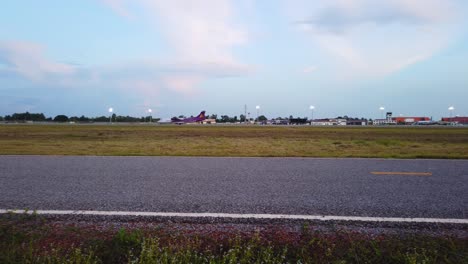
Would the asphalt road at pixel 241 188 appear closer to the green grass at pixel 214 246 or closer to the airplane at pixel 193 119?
the green grass at pixel 214 246

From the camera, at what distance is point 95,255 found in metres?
3.01

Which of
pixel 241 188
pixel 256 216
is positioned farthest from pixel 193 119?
pixel 256 216

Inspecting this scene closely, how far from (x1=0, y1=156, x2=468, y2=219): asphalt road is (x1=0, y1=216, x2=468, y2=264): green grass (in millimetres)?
838

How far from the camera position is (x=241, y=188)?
222 inches

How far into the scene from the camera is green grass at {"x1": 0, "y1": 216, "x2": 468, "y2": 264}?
9.64ft

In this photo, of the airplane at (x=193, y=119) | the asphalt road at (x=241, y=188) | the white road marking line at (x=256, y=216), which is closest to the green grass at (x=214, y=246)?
the white road marking line at (x=256, y=216)

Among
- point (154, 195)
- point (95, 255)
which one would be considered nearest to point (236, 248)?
point (95, 255)

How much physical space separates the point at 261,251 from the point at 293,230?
76 centimetres

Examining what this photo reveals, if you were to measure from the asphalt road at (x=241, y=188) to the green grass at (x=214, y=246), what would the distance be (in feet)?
2.75

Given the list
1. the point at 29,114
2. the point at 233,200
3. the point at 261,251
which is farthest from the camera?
the point at 29,114

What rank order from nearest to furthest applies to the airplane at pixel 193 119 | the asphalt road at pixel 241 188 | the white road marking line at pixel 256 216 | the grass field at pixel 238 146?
the white road marking line at pixel 256 216
the asphalt road at pixel 241 188
the grass field at pixel 238 146
the airplane at pixel 193 119

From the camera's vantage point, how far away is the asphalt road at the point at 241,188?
14.8 ft

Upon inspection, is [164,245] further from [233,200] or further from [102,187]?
[102,187]

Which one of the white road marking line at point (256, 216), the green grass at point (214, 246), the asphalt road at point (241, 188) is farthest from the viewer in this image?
the asphalt road at point (241, 188)
